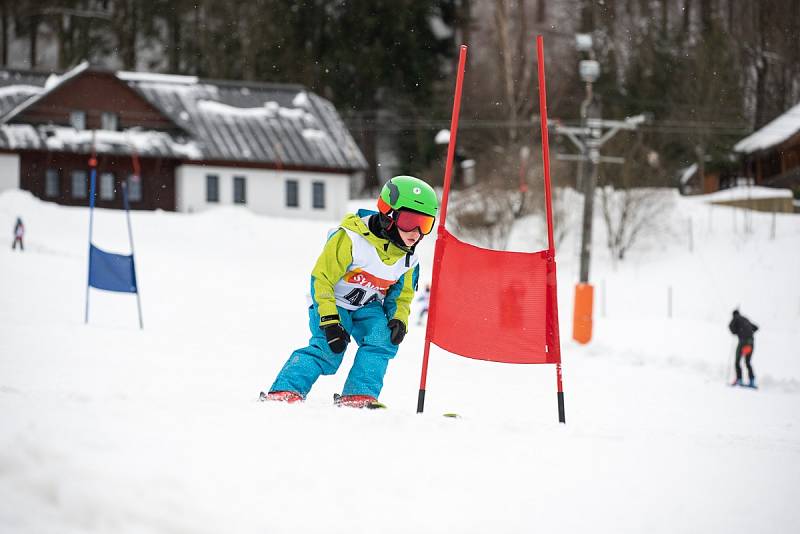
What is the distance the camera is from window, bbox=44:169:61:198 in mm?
39750

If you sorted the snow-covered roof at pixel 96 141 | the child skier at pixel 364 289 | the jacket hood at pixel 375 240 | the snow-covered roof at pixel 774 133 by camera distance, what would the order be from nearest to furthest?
the child skier at pixel 364 289
the jacket hood at pixel 375 240
the snow-covered roof at pixel 774 133
the snow-covered roof at pixel 96 141

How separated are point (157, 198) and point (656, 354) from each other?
87.8ft

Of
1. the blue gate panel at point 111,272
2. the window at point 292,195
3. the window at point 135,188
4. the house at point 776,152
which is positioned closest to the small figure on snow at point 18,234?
the blue gate panel at point 111,272

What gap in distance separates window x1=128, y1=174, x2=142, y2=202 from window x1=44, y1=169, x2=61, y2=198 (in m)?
2.81

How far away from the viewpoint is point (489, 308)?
671 centimetres

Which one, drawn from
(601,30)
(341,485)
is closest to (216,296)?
(341,485)

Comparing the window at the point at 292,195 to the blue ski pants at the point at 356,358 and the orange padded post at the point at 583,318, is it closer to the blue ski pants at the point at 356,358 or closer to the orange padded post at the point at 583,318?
the orange padded post at the point at 583,318

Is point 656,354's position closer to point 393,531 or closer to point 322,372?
point 322,372

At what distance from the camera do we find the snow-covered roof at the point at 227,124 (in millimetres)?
40375

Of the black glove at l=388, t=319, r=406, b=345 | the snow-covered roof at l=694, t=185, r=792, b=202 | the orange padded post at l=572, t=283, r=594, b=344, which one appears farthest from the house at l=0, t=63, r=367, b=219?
the black glove at l=388, t=319, r=406, b=345

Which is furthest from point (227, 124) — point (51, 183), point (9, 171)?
point (9, 171)

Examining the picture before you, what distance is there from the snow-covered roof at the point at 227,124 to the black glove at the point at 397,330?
35.0 metres

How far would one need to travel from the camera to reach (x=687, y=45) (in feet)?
145

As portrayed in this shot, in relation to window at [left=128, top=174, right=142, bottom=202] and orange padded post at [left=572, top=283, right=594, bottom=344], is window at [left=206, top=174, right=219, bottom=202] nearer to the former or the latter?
window at [left=128, top=174, right=142, bottom=202]
